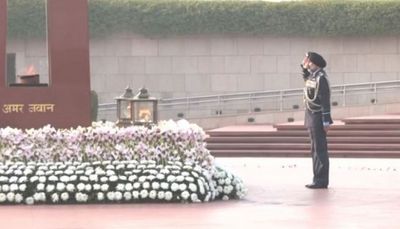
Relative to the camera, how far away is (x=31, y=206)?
9.84 meters

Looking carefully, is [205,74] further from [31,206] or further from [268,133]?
[31,206]

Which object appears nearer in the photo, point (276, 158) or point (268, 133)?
point (276, 158)

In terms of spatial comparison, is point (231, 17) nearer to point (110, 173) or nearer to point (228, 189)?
point (228, 189)

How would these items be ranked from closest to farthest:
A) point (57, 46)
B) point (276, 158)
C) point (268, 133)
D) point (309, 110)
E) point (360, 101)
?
point (57, 46), point (309, 110), point (276, 158), point (268, 133), point (360, 101)

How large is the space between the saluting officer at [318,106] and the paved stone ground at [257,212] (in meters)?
0.46

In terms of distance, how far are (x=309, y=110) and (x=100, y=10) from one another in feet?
69.6

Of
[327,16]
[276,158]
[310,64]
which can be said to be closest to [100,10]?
[327,16]

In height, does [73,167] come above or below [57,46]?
below

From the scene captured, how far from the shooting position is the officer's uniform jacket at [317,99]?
37.7 ft

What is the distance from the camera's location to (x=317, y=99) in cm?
1157

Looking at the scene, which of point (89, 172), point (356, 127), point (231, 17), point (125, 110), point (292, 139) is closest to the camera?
point (89, 172)

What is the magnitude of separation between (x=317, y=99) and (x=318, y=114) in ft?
0.66

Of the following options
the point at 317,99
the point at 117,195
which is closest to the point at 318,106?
the point at 317,99

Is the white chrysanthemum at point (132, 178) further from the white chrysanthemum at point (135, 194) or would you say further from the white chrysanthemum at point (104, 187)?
the white chrysanthemum at point (104, 187)
